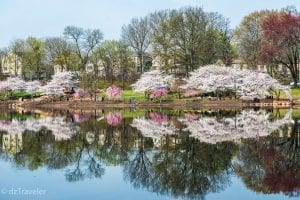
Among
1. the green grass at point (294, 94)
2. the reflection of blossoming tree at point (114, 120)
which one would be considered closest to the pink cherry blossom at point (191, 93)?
the green grass at point (294, 94)

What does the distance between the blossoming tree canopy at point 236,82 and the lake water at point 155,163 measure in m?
26.3

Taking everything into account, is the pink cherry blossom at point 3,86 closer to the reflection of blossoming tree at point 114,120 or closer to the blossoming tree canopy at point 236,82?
the blossoming tree canopy at point 236,82

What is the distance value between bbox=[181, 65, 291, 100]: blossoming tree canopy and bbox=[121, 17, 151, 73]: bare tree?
62.5 feet

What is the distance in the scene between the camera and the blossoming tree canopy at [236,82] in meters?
55.8

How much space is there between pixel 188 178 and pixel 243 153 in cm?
509

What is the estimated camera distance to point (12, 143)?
84.4ft

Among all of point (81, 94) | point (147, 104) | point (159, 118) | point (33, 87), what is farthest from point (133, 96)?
point (159, 118)

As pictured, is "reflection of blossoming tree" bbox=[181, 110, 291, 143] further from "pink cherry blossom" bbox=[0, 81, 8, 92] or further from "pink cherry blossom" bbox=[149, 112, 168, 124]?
"pink cherry blossom" bbox=[0, 81, 8, 92]

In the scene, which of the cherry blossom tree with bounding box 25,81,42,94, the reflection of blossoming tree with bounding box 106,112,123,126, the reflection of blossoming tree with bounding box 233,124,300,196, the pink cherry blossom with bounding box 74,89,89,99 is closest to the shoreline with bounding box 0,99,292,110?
the pink cherry blossom with bounding box 74,89,89,99

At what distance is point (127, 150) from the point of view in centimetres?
2192

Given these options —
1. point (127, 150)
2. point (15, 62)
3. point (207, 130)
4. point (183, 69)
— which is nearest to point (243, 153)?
point (127, 150)

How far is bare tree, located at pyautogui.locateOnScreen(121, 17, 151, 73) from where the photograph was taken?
79.0 m

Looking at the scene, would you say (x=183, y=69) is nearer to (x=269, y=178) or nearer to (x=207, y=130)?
(x=207, y=130)

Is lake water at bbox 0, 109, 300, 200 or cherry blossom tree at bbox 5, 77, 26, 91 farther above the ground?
cherry blossom tree at bbox 5, 77, 26, 91
